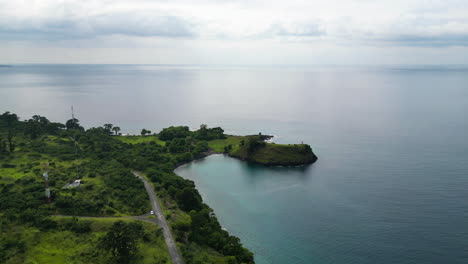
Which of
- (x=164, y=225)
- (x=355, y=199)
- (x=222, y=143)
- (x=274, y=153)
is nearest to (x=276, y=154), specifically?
(x=274, y=153)

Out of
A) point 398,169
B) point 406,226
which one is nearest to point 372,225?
point 406,226

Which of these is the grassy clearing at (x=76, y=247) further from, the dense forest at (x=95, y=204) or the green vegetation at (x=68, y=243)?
the dense forest at (x=95, y=204)

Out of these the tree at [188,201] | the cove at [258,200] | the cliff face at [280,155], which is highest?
the cliff face at [280,155]

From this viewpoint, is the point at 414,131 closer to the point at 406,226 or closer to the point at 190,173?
the point at 406,226

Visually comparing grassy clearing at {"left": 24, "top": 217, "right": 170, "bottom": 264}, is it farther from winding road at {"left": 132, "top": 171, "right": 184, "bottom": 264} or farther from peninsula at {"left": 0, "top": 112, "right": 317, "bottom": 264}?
winding road at {"left": 132, "top": 171, "right": 184, "bottom": 264}

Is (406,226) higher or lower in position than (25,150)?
lower

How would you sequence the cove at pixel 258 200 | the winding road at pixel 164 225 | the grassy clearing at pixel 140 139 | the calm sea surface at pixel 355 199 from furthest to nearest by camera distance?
the grassy clearing at pixel 140 139 → the cove at pixel 258 200 → the calm sea surface at pixel 355 199 → the winding road at pixel 164 225

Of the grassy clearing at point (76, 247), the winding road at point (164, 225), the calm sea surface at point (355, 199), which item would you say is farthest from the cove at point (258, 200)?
the grassy clearing at point (76, 247)
